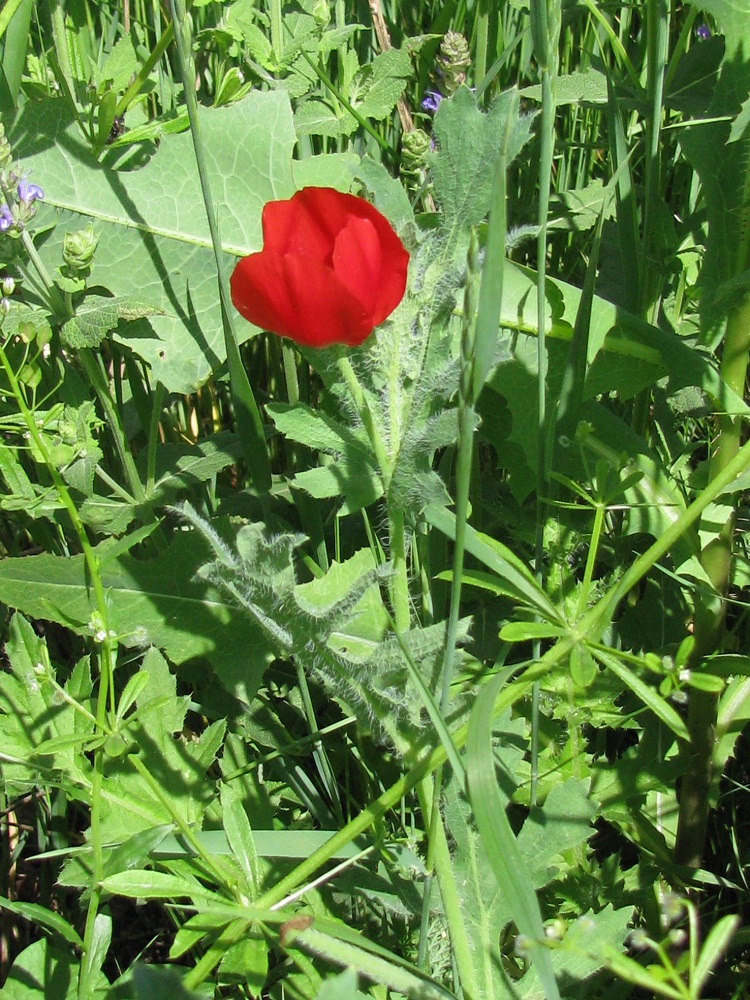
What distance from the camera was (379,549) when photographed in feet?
4.78

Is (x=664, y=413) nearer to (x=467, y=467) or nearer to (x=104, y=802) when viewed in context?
(x=467, y=467)

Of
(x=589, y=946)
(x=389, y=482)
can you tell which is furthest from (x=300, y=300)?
(x=589, y=946)

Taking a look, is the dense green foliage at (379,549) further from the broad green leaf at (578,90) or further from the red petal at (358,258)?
the red petal at (358,258)

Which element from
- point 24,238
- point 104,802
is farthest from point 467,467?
point 24,238

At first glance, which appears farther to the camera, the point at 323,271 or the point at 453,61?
the point at 453,61

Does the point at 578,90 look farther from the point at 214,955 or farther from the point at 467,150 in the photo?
the point at 214,955

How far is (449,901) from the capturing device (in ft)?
3.26

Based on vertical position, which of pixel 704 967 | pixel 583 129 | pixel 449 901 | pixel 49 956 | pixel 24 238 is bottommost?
pixel 49 956

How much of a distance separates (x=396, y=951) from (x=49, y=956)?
447 millimetres

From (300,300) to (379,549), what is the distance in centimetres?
59

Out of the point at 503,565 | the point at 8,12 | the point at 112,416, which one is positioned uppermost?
the point at 8,12

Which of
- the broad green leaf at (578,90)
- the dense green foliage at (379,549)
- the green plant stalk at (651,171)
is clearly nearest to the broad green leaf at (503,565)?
the dense green foliage at (379,549)

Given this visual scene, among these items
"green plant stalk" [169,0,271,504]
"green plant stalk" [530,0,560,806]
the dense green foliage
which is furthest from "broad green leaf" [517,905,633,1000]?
"green plant stalk" [169,0,271,504]

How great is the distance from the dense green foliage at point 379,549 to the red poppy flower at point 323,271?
96mm
